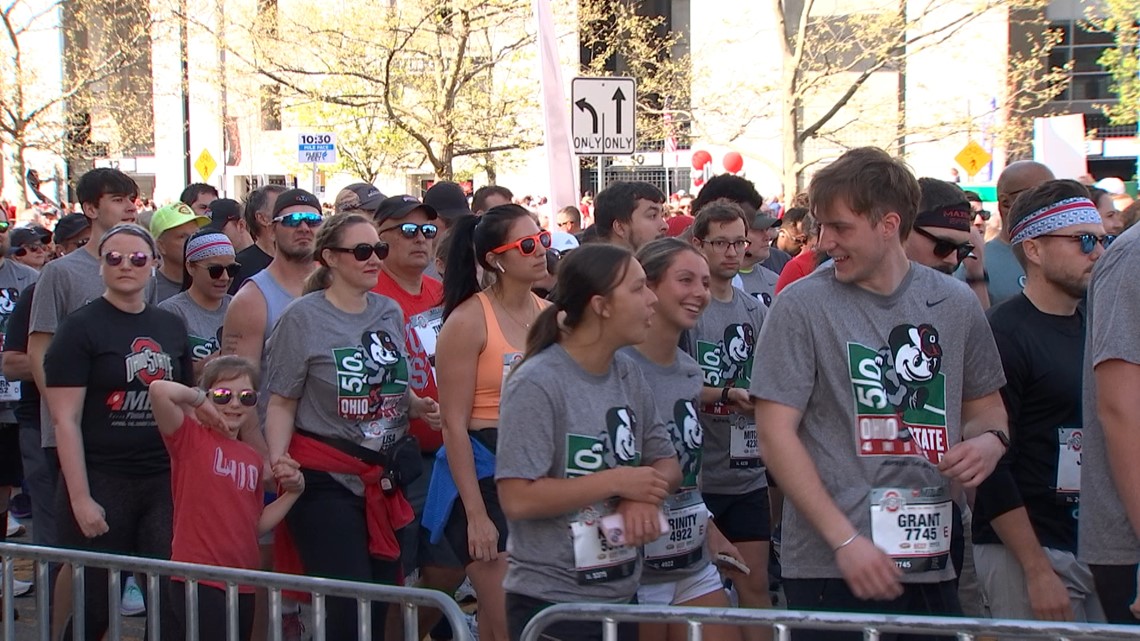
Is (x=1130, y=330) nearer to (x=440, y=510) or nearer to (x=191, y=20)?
(x=440, y=510)

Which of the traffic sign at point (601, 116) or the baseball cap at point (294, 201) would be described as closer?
the baseball cap at point (294, 201)

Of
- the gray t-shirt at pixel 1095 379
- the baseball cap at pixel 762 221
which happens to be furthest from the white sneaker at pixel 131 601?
the gray t-shirt at pixel 1095 379

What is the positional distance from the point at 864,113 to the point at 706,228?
20755 mm

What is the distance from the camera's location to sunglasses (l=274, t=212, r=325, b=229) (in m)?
6.29

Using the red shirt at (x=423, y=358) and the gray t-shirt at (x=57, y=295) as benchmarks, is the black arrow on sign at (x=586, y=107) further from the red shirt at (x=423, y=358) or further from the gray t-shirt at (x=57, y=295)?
the red shirt at (x=423, y=358)

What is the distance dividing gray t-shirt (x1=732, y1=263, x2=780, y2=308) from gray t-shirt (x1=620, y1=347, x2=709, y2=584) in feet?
7.88

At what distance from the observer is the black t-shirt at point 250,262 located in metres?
7.49

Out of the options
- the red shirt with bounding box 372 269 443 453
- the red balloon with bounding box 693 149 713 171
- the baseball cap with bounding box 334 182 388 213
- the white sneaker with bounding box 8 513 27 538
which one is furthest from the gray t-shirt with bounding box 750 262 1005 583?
the red balloon with bounding box 693 149 713 171

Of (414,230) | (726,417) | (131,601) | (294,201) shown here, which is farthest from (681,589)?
(131,601)

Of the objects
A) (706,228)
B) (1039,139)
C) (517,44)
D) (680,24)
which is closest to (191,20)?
(517,44)

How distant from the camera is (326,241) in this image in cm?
561

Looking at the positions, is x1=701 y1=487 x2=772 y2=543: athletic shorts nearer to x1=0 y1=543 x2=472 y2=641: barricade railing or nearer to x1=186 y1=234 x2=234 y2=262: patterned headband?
x1=0 y1=543 x2=472 y2=641: barricade railing

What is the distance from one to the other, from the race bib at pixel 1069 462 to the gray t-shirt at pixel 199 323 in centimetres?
400

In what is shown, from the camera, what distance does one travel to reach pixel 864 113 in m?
26.0
